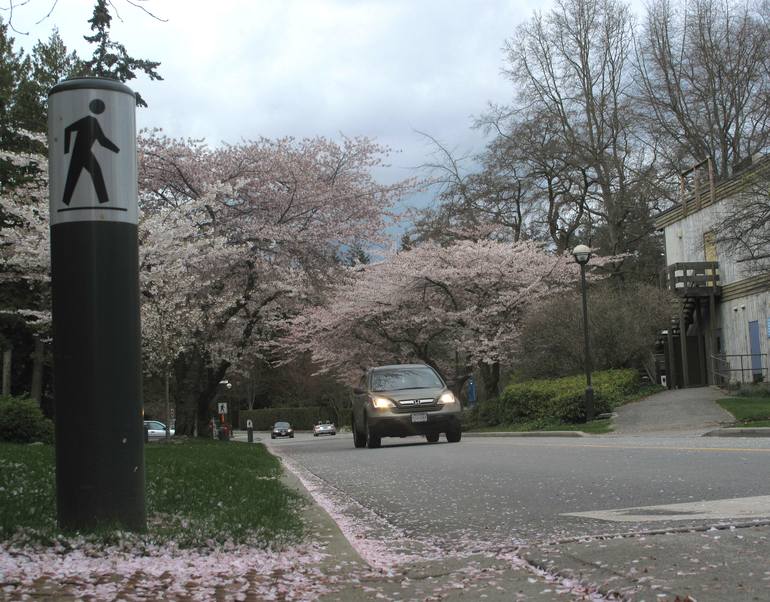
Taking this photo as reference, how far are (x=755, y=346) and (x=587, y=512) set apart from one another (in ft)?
96.6

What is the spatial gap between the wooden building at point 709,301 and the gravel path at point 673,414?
13.1 ft

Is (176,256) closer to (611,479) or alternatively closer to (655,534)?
(611,479)

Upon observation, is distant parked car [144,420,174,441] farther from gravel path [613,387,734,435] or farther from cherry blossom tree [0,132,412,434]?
gravel path [613,387,734,435]

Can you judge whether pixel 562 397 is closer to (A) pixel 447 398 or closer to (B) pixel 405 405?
(A) pixel 447 398

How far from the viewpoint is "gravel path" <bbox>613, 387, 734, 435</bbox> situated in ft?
74.8

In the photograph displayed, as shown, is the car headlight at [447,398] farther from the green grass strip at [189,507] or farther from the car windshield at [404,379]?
the green grass strip at [189,507]

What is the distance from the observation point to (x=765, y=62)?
138 feet

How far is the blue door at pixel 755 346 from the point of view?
33562 mm

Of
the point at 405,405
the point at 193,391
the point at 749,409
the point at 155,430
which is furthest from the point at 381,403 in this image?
the point at 155,430

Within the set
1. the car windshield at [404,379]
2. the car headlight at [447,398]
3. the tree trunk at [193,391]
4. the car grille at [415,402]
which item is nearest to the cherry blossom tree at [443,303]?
the tree trunk at [193,391]

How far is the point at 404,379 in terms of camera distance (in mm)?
20812

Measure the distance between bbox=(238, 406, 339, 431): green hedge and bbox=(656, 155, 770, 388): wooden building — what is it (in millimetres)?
51213

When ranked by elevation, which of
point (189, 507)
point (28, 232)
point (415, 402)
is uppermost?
point (28, 232)

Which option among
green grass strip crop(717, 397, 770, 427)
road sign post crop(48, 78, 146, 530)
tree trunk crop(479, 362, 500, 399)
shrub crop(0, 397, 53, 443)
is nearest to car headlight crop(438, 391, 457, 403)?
green grass strip crop(717, 397, 770, 427)
